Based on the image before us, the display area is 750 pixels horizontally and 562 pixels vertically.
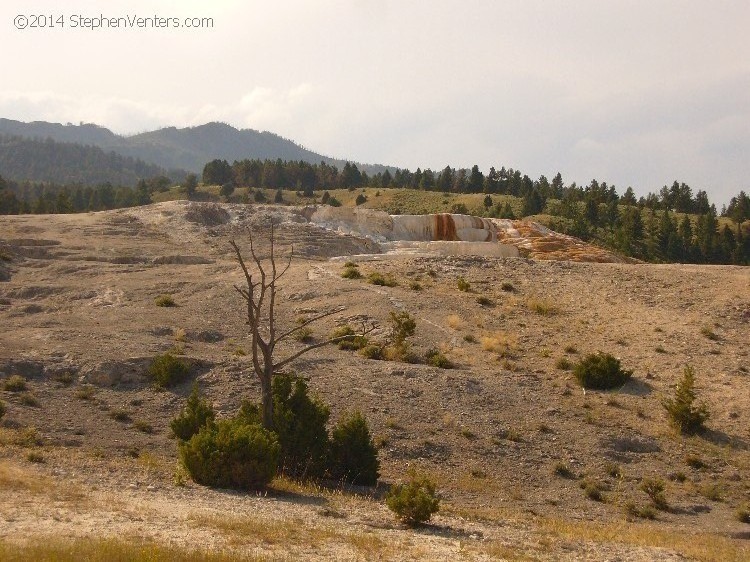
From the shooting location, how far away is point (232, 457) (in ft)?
49.3

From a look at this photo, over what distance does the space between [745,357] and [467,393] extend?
1012cm

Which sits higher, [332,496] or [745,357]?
[745,357]

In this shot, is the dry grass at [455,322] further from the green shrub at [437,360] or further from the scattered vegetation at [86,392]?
the scattered vegetation at [86,392]

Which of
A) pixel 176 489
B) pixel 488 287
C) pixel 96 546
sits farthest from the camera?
pixel 488 287

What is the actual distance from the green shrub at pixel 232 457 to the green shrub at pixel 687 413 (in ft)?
39.3

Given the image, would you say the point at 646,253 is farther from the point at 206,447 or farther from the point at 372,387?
the point at 206,447

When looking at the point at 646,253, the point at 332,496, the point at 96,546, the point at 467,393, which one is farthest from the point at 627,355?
the point at 646,253

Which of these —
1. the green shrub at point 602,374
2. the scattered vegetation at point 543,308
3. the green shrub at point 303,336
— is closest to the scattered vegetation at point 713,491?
the green shrub at point 602,374

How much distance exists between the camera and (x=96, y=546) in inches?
363

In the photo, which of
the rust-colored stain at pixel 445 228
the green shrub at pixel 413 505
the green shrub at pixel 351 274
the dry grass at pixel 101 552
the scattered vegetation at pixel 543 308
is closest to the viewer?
the dry grass at pixel 101 552

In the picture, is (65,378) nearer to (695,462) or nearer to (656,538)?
(656,538)

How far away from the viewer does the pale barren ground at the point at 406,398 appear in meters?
12.7

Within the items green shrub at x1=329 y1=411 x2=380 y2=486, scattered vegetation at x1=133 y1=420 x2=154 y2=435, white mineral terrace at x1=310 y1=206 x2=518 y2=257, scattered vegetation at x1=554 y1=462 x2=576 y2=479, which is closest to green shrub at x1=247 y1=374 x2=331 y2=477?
green shrub at x1=329 y1=411 x2=380 y2=486

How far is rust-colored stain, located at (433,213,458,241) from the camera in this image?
51094mm
